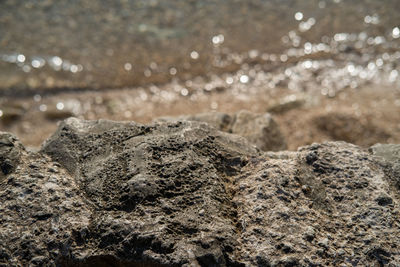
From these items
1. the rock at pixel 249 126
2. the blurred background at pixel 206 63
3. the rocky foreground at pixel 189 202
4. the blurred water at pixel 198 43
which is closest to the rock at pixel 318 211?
the rocky foreground at pixel 189 202

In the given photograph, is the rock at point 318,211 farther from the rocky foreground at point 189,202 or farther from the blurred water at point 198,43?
the blurred water at point 198,43

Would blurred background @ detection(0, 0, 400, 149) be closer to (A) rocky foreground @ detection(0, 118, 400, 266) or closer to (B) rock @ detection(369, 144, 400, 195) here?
(B) rock @ detection(369, 144, 400, 195)

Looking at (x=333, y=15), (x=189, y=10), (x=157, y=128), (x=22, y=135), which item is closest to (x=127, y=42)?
(x=189, y=10)

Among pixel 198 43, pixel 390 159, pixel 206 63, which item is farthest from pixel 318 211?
pixel 198 43

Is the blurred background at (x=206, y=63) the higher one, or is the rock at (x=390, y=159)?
the blurred background at (x=206, y=63)

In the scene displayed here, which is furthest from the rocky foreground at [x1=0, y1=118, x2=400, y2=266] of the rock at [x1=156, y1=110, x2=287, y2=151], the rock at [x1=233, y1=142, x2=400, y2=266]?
the rock at [x1=156, y1=110, x2=287, y2=151]

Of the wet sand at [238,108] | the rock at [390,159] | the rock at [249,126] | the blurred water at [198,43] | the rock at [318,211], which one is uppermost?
the blurred water at [198,43]
